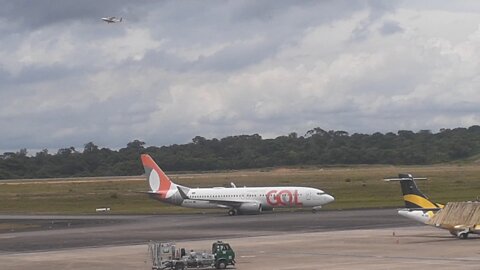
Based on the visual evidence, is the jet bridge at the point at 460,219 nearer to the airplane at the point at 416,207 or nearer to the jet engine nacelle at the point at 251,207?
the airplane at the point at 416,207

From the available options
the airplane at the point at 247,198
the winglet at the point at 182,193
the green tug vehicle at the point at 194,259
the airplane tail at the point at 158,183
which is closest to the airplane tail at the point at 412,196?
the green tug vehicle at the point at 194,259

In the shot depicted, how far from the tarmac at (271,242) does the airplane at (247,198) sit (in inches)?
238

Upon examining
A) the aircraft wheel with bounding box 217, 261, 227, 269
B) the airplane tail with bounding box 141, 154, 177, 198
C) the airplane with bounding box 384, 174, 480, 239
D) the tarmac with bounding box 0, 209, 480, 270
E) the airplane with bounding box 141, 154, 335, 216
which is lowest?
the aircraft wheel with bounding box 217, 261, 227, 269

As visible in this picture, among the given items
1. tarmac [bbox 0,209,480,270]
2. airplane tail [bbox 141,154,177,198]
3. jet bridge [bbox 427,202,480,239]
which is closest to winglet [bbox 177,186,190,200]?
airplane tail [bbox 141,154,177,198]

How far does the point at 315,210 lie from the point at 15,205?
53355mm

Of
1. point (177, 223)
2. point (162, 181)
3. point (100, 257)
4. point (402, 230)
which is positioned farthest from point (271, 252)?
point (162, 181)

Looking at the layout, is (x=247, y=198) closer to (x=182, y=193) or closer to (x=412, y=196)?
(x=182, y=193)

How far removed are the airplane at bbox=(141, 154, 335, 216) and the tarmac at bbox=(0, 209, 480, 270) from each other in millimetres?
6040

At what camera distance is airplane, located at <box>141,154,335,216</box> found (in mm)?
99688

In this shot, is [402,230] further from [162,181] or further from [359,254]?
[162,181]

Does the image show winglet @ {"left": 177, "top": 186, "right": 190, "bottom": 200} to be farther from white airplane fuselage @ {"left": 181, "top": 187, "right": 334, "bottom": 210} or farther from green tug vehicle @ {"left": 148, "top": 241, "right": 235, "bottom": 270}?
green tug vehicle @ {"left": 148, "top": 241, "right": 235, "bottom": 270}

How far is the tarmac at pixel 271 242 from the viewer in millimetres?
→ 47469

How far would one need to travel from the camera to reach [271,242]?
201ft

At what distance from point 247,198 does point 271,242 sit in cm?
3999
